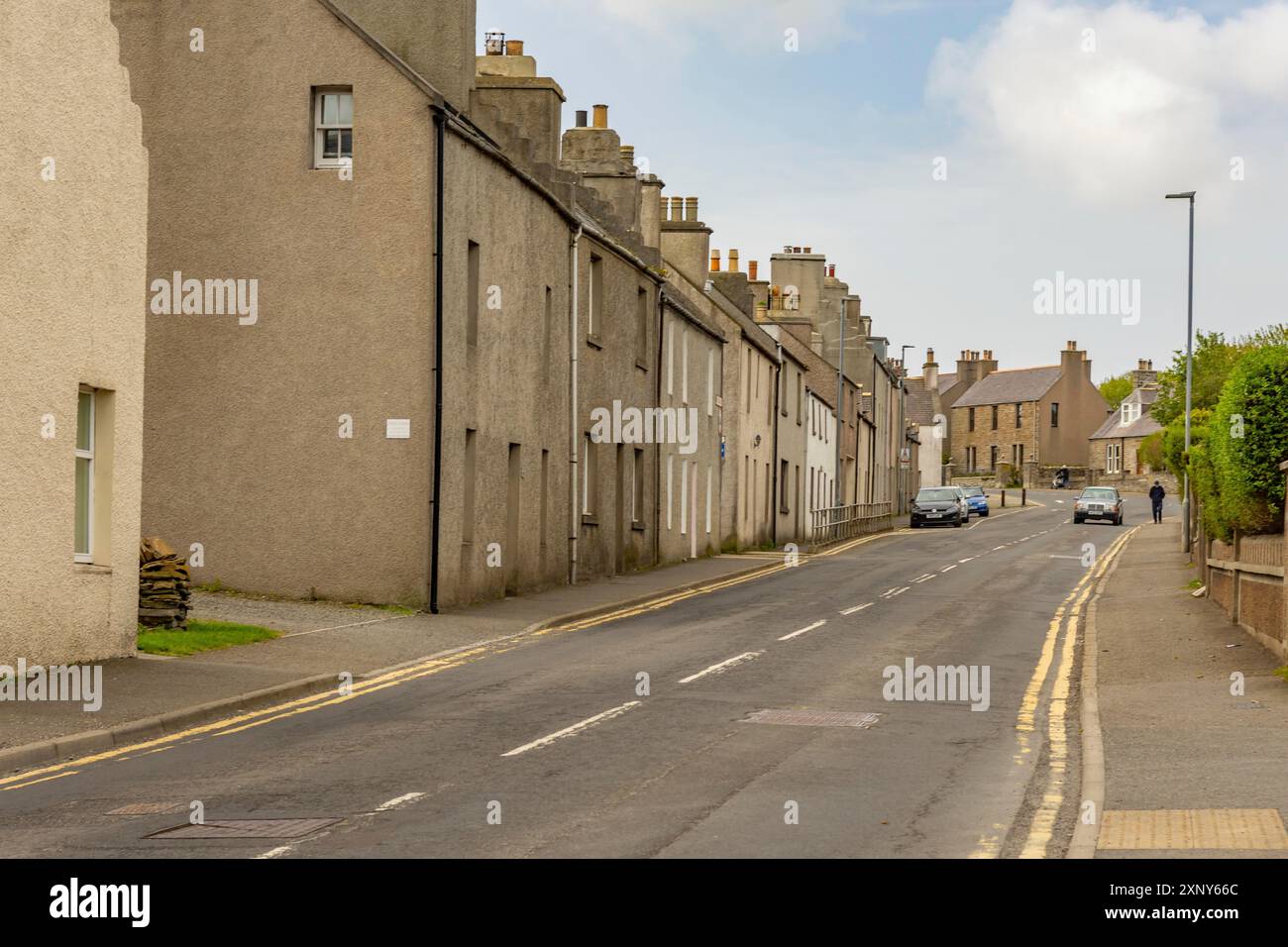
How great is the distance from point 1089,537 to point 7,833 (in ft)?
180


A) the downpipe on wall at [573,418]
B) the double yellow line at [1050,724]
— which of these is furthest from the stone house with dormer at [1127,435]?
the double yellow line at [1050,724]

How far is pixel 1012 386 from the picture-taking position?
448 ft

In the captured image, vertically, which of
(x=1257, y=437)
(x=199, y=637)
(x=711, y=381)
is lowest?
(x=199, y=637)

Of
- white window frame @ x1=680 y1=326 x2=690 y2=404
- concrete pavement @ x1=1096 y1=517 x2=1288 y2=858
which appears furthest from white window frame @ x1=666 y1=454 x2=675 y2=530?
concrete pavement @ x1=1096 y1=517 x2=1288 y2=858

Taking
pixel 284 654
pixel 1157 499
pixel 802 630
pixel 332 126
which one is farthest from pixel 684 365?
pixel 1157 499

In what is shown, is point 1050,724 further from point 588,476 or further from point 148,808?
point 588,476

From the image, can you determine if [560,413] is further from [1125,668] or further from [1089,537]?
[1089,537]

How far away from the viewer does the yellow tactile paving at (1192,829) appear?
8.84m

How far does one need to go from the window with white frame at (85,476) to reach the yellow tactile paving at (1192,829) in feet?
41.0

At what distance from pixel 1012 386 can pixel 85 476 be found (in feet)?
408

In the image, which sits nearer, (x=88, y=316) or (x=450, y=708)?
(x=450, y=708)

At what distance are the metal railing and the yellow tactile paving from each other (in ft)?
140

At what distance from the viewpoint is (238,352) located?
82.9 ft
